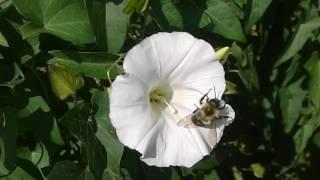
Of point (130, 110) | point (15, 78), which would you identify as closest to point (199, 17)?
point (130, 110)

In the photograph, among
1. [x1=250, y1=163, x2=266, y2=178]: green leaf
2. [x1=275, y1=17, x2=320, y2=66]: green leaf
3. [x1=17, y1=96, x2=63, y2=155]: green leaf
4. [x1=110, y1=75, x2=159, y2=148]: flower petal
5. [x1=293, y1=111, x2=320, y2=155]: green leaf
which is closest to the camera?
[x1=110, y1=75, x2=159, y2=148]: flower petal

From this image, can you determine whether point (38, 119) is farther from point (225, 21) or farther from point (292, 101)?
point (292, 101)

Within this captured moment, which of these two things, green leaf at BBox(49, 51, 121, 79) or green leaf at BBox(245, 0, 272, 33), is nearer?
green leaf at BBox(49, 51, 121, 79)

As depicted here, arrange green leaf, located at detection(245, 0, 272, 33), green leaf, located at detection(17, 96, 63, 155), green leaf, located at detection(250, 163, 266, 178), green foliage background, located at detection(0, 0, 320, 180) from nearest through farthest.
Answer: green foliage background, located at detection(0, 0, 320, 180) → green leaf, located at detection(17, 96, 63, 155) → green leaf, located at detection(245, 0, 272, 33) → green leaf, located at detection(250, 163, 266, 178)

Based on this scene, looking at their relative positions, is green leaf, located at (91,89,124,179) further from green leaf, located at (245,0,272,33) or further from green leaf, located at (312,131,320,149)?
green leaf, located at (312,131,320,149)

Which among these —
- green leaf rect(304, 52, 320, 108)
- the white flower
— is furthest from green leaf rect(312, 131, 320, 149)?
the white flower

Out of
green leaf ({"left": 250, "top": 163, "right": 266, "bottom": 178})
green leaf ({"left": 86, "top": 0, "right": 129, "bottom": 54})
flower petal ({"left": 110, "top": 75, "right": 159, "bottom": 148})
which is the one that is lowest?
green leaf ({"left": 250, "top": 163, "right": 266, "bottom": 178})

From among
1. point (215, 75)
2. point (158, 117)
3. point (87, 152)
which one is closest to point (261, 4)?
point (215, 75)
